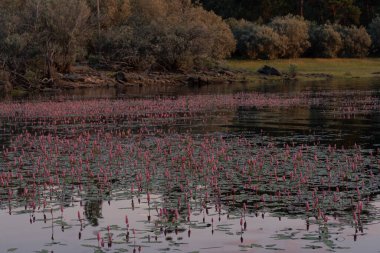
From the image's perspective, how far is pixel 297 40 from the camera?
119375 millimetres

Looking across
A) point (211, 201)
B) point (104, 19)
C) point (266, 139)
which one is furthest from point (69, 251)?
point (104, 19)

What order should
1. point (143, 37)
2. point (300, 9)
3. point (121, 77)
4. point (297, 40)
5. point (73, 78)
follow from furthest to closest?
point (300, 9) < point (297, 40) < point (143, 37) < point (121, 77) < point (73, 78)

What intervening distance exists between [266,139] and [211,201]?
1325cm

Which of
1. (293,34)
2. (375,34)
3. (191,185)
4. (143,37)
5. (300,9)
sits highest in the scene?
(300,9)

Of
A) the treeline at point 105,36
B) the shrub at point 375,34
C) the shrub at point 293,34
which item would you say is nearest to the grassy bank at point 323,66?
the shrub at point 293,34

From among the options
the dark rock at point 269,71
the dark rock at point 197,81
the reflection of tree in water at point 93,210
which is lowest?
the reflection of tree in water at point 93,210

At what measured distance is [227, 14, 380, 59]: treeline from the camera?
4552 inches

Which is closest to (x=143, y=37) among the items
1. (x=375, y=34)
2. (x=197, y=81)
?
(x=197, y=81)

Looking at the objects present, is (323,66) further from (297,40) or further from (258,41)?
(258,41)

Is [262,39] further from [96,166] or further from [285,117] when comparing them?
[96,166]

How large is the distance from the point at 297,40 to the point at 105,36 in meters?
36.2

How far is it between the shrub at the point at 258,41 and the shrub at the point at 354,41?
11995 millimetres

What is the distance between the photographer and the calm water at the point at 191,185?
649 inches

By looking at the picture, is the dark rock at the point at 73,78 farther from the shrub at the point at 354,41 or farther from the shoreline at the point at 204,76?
the shrub at the point at 354,41
